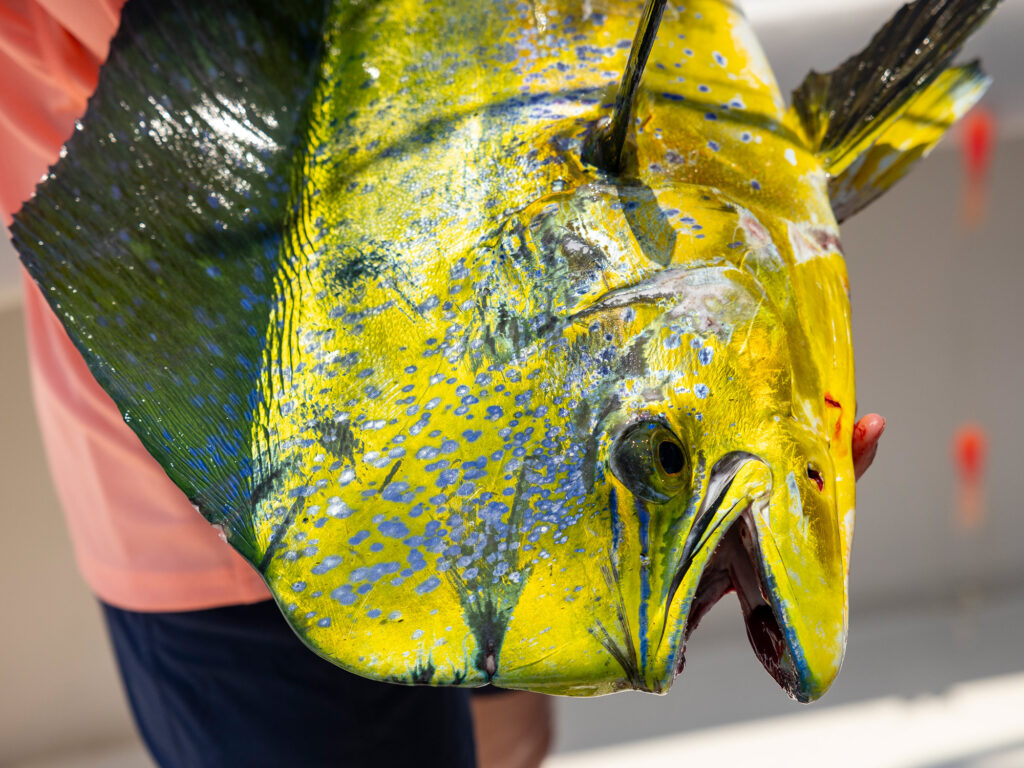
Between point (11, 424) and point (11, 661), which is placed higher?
point (11, 424)

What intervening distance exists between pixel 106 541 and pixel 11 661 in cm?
103

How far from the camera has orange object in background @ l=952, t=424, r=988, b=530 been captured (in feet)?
5.49

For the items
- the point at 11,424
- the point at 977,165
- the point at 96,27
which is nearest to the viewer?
the point at 96,27

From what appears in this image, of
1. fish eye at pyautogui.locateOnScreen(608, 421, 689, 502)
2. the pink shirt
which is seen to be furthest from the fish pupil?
the pink shirt

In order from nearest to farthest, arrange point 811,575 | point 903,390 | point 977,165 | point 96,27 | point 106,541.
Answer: point 811,575
point 96,27
point 106,541
point 977,165
point 903,390

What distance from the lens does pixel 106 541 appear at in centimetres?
69

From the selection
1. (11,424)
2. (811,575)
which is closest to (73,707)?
(11,424)

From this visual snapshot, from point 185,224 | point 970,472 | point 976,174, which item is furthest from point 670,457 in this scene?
point 970,472

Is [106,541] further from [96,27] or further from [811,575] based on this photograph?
[811,575]

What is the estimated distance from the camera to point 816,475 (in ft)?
1.37

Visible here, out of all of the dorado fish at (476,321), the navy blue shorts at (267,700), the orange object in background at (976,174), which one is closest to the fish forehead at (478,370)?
the dorado fish at (476,321)

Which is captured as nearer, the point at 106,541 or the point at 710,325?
the point at 710,325

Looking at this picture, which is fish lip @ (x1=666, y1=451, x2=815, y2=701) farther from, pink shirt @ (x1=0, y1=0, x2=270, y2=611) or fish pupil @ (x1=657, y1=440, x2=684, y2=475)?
pink shirt @ (x1=0, y1=0, x2=270, y2=611)

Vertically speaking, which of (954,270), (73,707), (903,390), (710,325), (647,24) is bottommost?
(73,707)
